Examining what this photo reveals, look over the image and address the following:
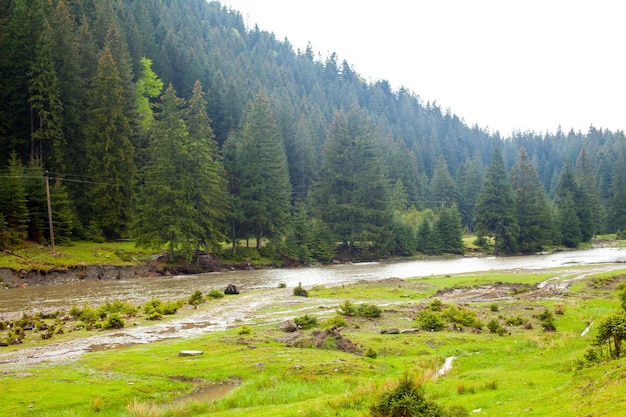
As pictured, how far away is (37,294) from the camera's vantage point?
4153 centimetres

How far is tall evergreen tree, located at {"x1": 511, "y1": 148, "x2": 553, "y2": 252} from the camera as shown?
331 ft

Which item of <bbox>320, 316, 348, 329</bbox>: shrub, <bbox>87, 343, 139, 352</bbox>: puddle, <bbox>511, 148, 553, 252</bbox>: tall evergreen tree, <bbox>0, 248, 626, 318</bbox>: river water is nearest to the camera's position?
<bbox>87, 343, 139, 352</bbox>: puddle

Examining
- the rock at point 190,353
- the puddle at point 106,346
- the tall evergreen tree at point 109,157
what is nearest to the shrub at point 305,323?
the rock at point 190,353

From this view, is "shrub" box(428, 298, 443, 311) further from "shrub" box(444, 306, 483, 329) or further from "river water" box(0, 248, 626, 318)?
"river water" box(0, 248, 626, 318)

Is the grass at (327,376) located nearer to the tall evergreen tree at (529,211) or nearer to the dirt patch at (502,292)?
the dirt patch at (502,292)

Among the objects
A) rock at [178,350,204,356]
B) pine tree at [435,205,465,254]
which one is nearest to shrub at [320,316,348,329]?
rock at [178,350,204,356]

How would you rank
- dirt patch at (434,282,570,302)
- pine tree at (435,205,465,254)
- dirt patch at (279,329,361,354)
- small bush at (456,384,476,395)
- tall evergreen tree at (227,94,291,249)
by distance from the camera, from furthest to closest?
pine tree at (435,205,465,254)
tall evergreen tree at (227,94,291,249)
dirt patch at (434,282,570,302)
dirt patch at (279,329,361,354)
small bush at (456,384,476,395)

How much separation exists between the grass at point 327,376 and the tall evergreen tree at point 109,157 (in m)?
47.2

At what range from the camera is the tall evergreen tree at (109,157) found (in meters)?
68.0

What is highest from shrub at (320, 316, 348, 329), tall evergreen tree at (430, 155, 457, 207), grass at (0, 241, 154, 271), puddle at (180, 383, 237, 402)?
tall evergreen tree at (430, 155, 457, 207)

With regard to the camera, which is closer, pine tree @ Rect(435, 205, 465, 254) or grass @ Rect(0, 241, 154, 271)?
grass @ Rect(0, 241, 154, 271)

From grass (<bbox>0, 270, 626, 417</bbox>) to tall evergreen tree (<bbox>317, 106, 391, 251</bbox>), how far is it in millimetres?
67375

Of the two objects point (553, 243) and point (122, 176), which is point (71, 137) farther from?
point (553, 243)

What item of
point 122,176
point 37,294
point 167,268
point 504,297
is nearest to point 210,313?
point 37,294
